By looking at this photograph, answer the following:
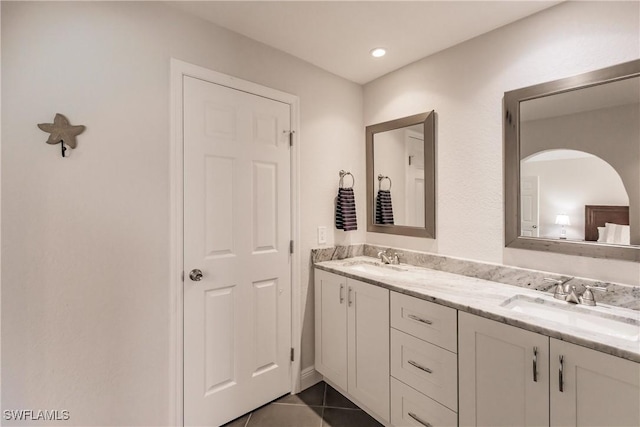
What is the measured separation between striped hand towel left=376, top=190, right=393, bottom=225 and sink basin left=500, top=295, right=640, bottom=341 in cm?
106

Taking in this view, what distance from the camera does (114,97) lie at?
4.63 feet

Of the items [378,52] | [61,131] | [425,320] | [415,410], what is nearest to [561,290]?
[425,320]

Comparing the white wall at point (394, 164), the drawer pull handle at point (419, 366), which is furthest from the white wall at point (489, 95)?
the drawer pull handle at point (419, 366)

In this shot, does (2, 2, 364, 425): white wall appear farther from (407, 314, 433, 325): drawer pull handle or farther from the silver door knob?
(407, 314, 433, 325): drawer pull handle

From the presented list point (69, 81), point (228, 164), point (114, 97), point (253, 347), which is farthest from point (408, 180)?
point (69, 81)

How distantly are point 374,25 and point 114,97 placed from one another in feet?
4.82

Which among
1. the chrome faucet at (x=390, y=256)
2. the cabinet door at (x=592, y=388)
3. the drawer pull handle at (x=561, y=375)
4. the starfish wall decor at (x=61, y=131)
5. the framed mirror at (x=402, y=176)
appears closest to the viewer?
the cabinet door at (x=592, y=388)

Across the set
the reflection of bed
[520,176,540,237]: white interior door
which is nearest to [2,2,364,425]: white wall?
[520,176,540,237]: white interior door

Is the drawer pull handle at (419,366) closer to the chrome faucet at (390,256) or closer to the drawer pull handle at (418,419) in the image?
the drawer pull handle at (418,419)

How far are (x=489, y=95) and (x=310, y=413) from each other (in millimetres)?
2308

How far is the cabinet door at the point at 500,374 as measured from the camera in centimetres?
111

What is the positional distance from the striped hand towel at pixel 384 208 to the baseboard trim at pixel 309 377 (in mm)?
1272

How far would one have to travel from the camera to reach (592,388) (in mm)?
999

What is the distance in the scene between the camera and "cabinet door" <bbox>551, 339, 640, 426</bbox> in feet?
3.06
